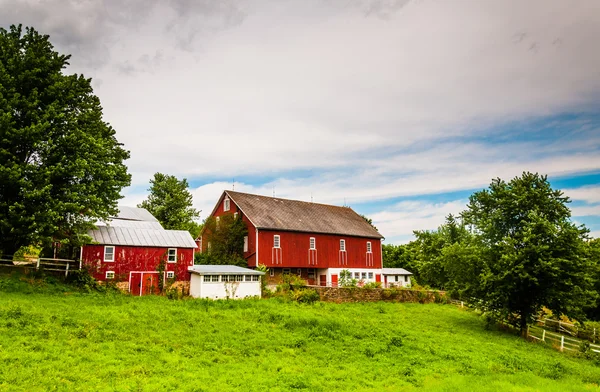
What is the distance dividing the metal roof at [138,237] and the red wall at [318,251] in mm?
8249

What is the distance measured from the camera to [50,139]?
82.1ft

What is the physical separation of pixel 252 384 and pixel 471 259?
20.0 meters

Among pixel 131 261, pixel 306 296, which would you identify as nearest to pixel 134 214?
pixel 131 261

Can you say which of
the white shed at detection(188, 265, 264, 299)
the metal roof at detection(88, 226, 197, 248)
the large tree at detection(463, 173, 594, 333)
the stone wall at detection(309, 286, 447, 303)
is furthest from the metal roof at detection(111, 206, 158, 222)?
the large tree at detection(463, 173, 594, 333)

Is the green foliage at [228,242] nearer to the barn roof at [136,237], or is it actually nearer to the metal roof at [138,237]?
the barn roof at [136,237]

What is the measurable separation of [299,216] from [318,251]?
13.6 feet

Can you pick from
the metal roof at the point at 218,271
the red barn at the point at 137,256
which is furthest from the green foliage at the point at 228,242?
the metal roof at the point at 218,271

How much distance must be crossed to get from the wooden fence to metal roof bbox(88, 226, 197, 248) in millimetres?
2145

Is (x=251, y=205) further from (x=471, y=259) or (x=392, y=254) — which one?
(x=392, y=254)

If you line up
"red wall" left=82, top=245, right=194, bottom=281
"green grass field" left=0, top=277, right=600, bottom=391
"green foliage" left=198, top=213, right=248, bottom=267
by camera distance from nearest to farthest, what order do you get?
"green grass field" left=0, top=277, right=600, bottom=391, "red wall" left=82, top=245, right=194, bottom=281, "green foliage" left=198, top=213, right=248, bottom=267

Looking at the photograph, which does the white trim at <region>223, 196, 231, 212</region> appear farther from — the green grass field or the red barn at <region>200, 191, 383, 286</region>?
the green grass field

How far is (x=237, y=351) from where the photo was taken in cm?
1745

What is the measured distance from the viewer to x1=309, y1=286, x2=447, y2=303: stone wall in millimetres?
33156

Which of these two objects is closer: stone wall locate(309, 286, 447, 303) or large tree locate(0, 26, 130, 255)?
large tree locate(0, 26, 130, 255)
